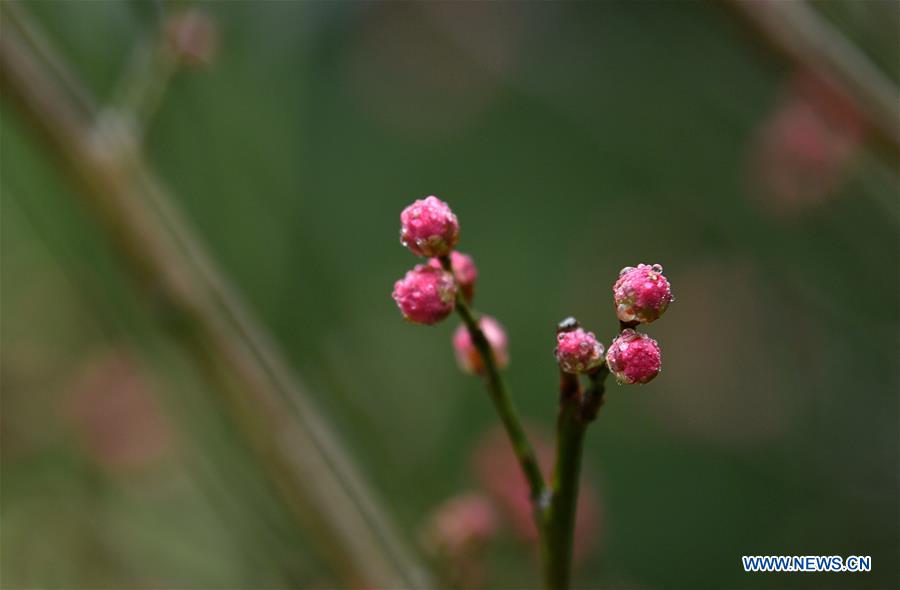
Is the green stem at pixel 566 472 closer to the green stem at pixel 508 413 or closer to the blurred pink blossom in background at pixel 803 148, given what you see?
the green stem at pixel 508 413

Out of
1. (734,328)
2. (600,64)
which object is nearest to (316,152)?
(600,64)

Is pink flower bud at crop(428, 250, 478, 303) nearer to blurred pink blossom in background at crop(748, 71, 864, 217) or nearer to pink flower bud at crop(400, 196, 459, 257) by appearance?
pink flower bud at crop(400, 196, 459, 257)

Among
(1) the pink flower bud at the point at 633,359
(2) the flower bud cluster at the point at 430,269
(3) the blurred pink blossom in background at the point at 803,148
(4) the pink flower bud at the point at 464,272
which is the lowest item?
(3) the blurred pink blossom in background at the point at 803,148

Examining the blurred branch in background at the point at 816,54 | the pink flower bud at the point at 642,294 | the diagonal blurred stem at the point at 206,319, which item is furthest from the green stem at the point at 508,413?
the blurred branch in background at the point at 816,54

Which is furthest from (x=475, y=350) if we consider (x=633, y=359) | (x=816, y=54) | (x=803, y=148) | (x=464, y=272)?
(x=803, y=148)

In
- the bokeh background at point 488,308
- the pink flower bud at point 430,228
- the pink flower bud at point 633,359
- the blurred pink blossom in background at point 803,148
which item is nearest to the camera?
the pink flower bud at point 633,359

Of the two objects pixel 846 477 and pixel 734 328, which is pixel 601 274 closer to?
pixel 734 328

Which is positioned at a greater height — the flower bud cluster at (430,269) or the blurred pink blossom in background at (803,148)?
the flower bud cluster at (430,269)
